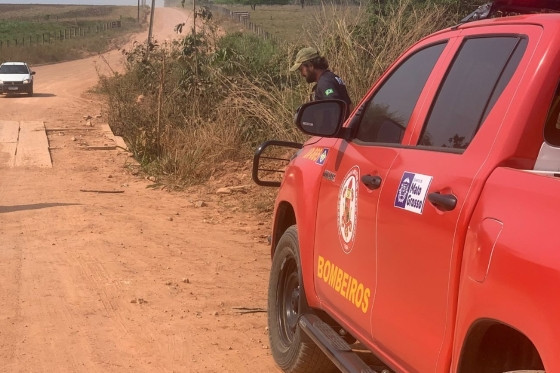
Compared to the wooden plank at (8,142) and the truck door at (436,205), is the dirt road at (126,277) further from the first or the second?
the truck door at (436,205)

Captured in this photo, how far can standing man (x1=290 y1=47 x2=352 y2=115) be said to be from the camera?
25.1ft

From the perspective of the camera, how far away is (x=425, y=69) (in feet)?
13.6

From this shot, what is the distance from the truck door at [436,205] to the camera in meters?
3.21

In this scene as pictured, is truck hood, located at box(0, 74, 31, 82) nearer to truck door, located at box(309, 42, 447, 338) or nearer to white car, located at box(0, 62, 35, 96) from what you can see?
white car, located at box(0, 62, 35, 96)

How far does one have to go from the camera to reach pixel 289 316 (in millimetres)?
5664

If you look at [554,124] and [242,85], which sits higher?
[554,124]

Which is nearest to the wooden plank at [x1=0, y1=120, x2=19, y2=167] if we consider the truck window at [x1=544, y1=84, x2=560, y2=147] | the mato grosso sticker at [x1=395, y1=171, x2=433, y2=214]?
the mato grosso sticker at [x1=395, y1=171, x2=433, y2=214]

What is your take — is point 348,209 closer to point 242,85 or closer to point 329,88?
point 329,88

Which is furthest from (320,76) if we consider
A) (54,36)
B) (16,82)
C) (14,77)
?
(54,36)

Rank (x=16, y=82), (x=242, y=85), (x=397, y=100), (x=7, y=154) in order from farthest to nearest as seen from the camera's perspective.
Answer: (x=16, y=82)
(x=7, y=154)
(x=242, y=85)
(x=397, y=100)

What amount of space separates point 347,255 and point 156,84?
13998mm

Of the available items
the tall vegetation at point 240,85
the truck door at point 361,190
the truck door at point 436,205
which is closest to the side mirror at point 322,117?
the truck door at point 361,190

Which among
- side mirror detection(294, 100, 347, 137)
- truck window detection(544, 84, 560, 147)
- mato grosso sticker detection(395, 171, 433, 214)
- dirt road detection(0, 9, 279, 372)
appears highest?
truck window detection(544, 84, 560, 147)

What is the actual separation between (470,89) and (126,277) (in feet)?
15.9
